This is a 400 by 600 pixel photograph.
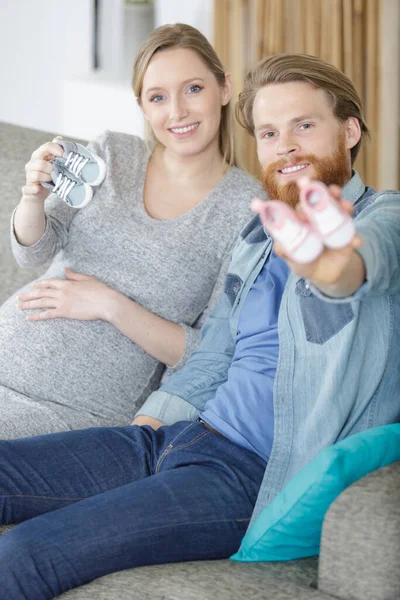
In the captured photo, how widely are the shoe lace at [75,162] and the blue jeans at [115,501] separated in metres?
0.59

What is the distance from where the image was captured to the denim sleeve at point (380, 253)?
125 centimetres

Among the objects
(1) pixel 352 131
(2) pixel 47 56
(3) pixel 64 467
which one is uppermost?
(2) pixel 47 56

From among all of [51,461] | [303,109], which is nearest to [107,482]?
[51,461]

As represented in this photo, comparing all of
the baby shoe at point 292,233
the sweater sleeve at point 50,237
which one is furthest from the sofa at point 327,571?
the sweater sleeve at point 50,237

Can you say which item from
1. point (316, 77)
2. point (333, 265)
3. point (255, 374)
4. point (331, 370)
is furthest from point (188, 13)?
point (333, 265)

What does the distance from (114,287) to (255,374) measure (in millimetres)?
513

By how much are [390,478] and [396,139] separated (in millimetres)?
2607

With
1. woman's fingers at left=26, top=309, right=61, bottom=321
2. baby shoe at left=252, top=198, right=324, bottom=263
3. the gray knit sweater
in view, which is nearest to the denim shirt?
baby shoe at left=252, top=198, right=324, bottom=263

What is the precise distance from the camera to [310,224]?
3.66 ft

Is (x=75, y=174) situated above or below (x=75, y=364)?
above

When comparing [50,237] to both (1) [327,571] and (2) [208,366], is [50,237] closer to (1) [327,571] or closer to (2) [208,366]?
(2) [208,366]

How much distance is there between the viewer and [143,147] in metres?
2.21

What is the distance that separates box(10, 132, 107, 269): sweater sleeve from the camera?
2.04 m

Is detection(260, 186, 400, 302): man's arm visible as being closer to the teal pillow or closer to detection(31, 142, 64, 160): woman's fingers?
the teal pillow
